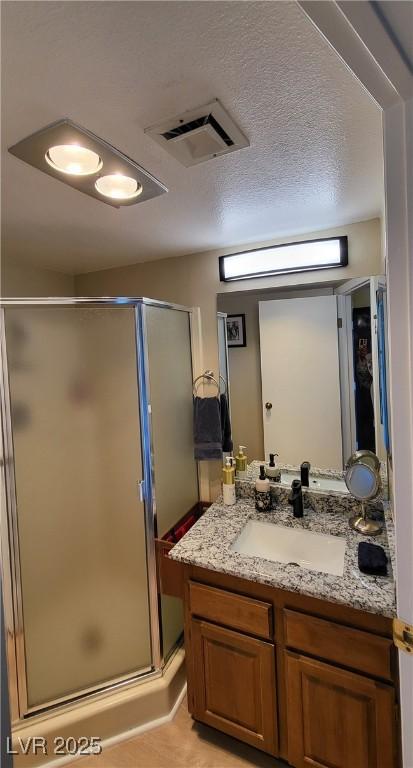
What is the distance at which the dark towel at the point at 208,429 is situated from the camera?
6.10 ft

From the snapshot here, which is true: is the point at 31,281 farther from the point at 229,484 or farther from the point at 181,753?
the point at 181,753

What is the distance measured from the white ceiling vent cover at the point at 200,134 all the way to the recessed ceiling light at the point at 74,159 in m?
0.23

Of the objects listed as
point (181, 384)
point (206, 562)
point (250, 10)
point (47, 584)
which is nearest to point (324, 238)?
point (181, 384)

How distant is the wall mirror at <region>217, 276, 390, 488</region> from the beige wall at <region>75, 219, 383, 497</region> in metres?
0.05

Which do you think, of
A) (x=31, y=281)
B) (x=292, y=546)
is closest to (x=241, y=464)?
(x=292, y=546)

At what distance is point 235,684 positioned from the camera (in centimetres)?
126

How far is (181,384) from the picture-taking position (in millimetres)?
1839

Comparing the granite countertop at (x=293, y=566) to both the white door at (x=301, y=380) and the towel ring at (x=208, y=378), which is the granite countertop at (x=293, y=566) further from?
the towel ring at (x=208, y=378)

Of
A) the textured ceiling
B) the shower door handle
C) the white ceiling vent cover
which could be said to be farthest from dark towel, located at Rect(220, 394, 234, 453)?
the white ceiling vent cover

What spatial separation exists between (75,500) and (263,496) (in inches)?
35.9

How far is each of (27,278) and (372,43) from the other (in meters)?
2.03

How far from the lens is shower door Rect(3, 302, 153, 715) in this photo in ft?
4.57

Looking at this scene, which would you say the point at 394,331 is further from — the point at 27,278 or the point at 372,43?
the point at 27,278

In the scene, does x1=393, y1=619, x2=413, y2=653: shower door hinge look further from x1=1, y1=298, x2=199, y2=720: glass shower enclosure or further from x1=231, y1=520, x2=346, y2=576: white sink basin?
x1=1, y1=298, x2=199, y2=720: glass shower enclosure
